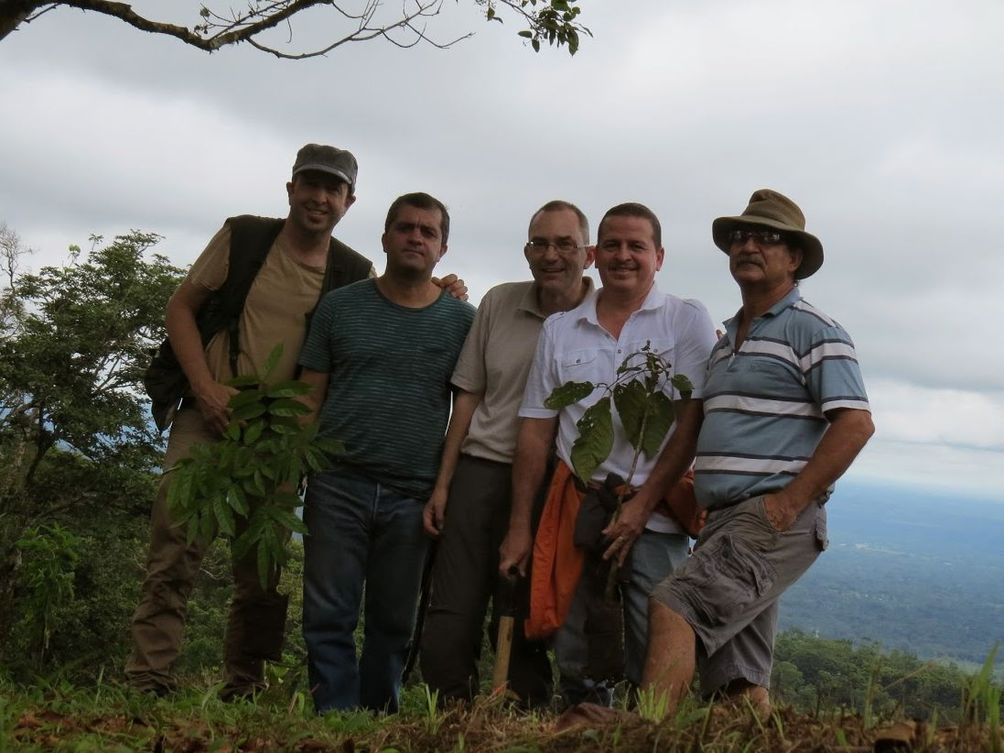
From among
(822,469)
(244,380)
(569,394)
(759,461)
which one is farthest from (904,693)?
(244,380)

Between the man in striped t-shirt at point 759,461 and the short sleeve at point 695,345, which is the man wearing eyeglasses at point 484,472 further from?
the man in striped t-shirt at point 759,461

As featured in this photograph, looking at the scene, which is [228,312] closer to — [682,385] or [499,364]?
[499,364]

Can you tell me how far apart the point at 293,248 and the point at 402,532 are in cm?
182

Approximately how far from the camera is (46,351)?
2550cm

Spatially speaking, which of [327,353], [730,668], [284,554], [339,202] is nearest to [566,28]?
[339,202]

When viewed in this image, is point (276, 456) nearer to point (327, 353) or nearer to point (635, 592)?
point (327, 353)

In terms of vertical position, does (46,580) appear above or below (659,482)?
below

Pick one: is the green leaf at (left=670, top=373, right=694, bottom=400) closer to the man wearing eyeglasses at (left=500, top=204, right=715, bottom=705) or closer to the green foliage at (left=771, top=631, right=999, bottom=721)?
the man wearing eyeglasses at (left=500, top=204, right=715, bottom=705)

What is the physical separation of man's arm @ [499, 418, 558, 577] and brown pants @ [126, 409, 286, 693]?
4.47ft

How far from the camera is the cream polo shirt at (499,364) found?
5.77 meters

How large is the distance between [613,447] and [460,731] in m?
2.22

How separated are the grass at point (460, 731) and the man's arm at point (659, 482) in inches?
44.7

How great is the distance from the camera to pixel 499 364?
5.81 meters

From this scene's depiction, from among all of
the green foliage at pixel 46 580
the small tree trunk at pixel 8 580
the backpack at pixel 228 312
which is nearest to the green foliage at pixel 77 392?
the small tree trunk at pixel 8 580
